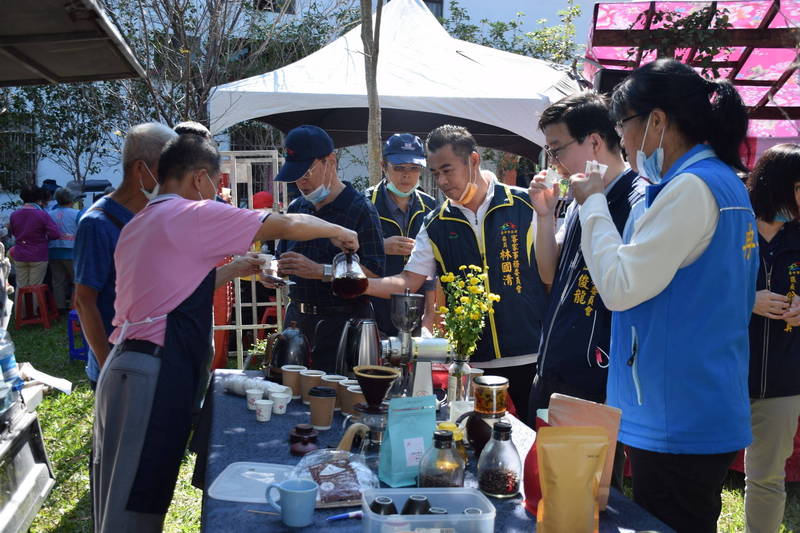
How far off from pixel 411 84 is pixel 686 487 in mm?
5881

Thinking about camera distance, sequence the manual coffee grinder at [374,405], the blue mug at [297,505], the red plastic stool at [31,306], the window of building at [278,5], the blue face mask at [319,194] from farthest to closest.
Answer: the red plastic stool at [31,306], the window of building at [278,5], the blue face mask at [319,194], the manual coffee grinder at [374,405], the blue mug at [297,505]

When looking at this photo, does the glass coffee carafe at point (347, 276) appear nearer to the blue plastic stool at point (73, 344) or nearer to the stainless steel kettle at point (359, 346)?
the stainless steel kettle at point (359, 346)

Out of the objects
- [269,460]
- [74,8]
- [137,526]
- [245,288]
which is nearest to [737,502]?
[269,460]

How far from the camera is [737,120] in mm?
1688

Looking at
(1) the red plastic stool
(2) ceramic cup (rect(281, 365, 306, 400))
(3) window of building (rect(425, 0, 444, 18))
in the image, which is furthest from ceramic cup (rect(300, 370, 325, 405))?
(3) window of building (rect(425, 0, 444, 18))

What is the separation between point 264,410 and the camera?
2209mm

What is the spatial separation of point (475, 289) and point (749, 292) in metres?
0.73

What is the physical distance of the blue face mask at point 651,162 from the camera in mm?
1727

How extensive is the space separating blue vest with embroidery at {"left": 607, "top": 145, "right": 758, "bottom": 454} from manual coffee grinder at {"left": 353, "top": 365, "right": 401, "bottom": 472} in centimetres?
68

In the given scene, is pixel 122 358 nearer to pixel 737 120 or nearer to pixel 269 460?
pixel 269 460

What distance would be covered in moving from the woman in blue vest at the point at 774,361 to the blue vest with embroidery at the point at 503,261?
896 millimetres

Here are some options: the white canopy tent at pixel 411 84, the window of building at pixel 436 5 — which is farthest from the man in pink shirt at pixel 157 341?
the window of building at pixel 436 5

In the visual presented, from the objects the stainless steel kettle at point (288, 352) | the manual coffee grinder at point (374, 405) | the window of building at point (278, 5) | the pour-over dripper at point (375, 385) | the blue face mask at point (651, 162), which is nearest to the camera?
the blue face mask at point (651, 162)

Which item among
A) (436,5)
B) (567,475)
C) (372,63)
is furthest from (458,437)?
(436,5)
